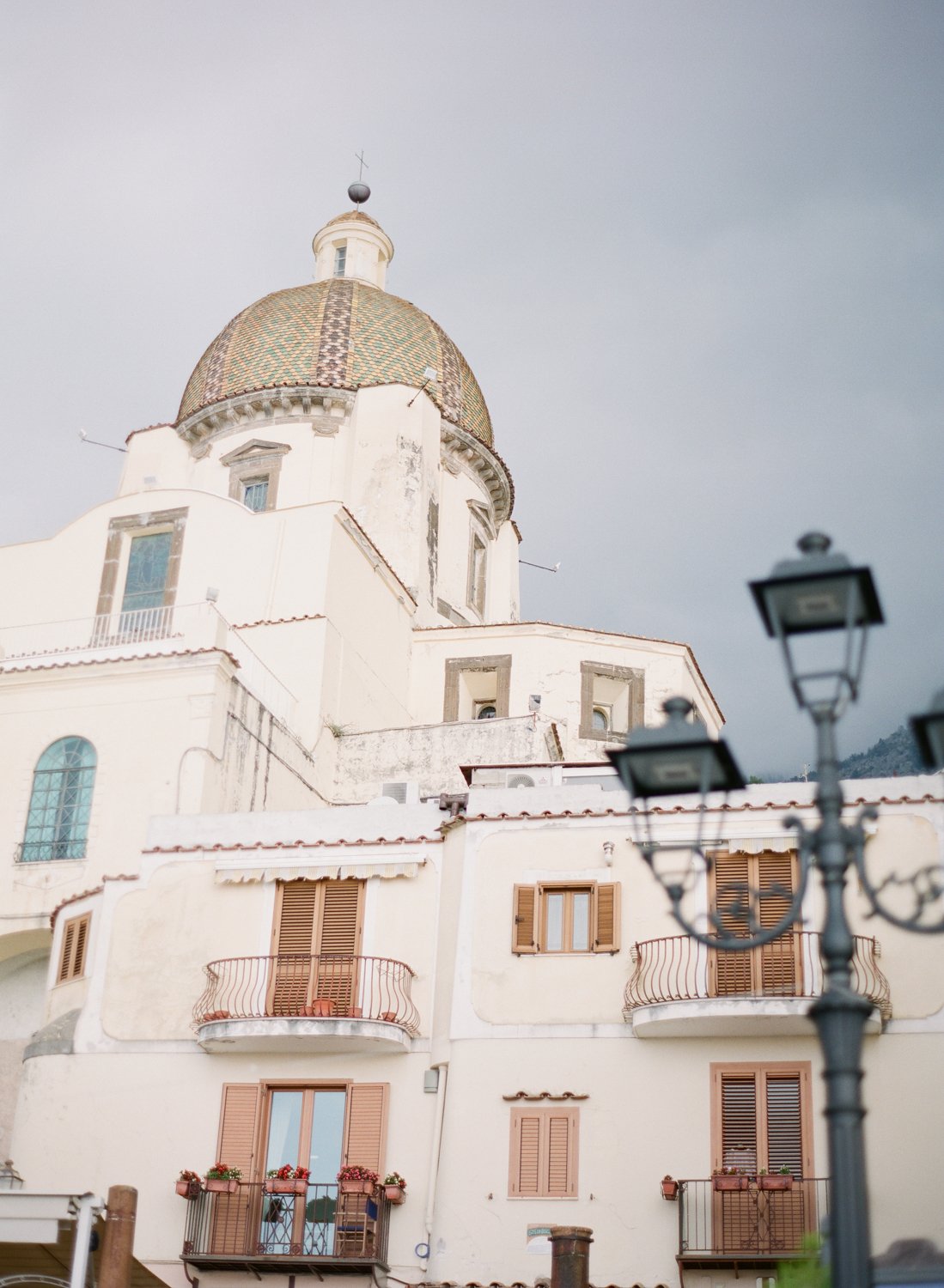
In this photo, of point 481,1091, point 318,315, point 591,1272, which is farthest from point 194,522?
point 591,1272

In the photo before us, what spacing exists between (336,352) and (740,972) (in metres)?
28.5

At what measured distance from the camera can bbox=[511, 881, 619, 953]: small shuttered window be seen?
2256cm

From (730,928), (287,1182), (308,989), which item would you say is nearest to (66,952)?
(308,989)

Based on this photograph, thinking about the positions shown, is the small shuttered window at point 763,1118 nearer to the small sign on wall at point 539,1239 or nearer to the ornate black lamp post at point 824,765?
the small sign on wall at point 539,1239

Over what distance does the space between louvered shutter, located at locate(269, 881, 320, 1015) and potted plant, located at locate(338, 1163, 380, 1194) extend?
2.22 m

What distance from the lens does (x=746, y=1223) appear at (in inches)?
796

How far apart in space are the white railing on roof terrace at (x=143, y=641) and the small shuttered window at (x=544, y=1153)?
1174 cm

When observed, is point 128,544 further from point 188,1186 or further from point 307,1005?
point 188,1186

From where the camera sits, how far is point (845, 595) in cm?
864

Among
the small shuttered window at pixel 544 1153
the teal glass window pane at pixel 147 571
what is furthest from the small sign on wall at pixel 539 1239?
the teal glass window pane at pixel 147 571

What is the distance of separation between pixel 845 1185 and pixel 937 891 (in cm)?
189

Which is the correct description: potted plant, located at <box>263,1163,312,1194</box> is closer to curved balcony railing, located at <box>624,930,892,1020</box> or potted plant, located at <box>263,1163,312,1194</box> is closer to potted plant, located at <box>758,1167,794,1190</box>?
curved balcony railing, located at <box>624,930,892,1020</box>

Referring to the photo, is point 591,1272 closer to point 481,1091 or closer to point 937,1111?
point 481,1091

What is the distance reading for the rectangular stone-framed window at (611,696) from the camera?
4094 centimetres
